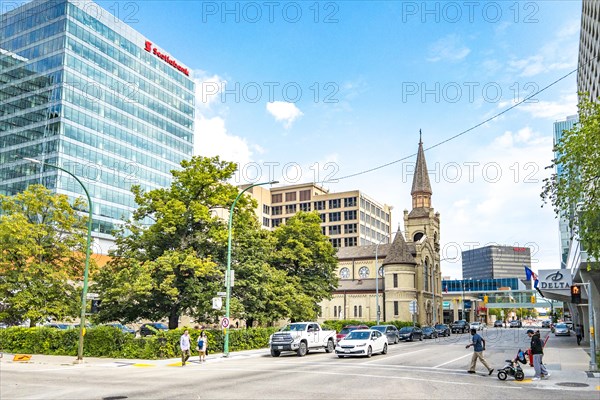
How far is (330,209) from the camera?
132250 millimetres

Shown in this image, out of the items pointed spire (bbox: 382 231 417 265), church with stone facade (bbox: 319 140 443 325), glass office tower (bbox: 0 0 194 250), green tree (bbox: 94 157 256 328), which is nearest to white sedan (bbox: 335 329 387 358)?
green tree (bbox: 94 157 256 328)

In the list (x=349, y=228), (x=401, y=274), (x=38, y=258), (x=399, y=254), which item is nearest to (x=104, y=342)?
(x=38, y=258)

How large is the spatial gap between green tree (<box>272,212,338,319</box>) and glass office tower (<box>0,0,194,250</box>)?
4425cm

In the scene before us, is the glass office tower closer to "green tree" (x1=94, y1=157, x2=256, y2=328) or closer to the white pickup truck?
"green tree" (x1=94, y1=157, x2=256, y2=328)

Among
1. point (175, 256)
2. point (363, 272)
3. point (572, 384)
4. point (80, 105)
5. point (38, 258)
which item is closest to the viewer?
point (572, 384)

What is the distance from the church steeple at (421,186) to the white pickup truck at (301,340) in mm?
58352

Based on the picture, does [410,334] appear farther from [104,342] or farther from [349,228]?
[349,228]

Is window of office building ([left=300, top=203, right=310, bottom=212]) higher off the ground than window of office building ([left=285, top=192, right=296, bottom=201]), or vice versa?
window of office building ([left=285, top=192, right=296, bottom=201])

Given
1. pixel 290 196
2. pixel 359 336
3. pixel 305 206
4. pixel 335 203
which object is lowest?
pixel 359 336

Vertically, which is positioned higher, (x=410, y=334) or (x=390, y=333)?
(x=390, y=333)

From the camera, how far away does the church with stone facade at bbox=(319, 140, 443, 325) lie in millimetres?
74562

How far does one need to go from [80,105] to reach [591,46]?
235 ft

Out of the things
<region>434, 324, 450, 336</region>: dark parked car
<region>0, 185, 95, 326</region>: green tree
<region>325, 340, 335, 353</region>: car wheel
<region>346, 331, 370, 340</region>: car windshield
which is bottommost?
<region>434, 324, 450, 336</region>: dark parked car

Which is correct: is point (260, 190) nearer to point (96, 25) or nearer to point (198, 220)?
point (96, 25)
